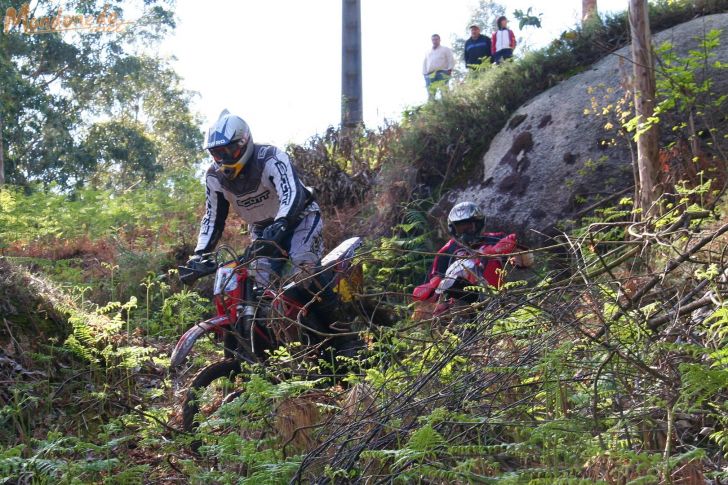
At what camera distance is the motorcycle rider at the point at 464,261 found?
849 centimetres

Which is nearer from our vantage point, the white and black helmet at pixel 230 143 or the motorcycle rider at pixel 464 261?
the white and black helmet at pixel 230 143

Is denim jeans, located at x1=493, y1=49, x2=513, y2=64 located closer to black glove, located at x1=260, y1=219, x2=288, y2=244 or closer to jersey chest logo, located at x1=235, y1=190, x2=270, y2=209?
jersey chest logo, located at x1=235, y1=190, x2=270, y2=209

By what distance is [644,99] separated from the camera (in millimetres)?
9266

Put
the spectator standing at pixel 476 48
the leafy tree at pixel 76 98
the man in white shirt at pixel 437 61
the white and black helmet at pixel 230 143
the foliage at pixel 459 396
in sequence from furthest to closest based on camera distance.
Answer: the leafy tree at pixel 76 98 < the man in white shirt at pixel 437 61 < the spectator standing at pixel 476 48 < the white and black helmet at pixel 230 143 < the foliage at pixel 459 396

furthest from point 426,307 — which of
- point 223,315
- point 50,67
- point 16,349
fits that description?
point 50,67

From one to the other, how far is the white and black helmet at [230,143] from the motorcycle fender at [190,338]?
1.61m

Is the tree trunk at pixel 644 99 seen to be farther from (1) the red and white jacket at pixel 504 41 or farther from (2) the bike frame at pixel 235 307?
(1) the red and white jacket at pixel 504 41

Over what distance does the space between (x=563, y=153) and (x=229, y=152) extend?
4893mm

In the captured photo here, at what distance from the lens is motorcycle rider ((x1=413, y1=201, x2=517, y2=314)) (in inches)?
334

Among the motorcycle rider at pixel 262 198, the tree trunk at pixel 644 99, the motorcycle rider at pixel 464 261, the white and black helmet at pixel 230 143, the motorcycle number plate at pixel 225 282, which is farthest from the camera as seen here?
the tree trunk at pixel 644 99

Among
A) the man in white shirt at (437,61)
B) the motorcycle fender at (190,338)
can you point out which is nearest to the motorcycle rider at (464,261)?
the motorcycle fender at (190,338)

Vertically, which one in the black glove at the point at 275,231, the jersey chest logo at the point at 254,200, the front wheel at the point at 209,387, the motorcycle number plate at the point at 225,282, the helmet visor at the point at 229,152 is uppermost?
the helmet visor at the point at 229,152

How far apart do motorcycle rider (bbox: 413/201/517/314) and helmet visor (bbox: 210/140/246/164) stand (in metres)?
1.81

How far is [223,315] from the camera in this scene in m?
7.25
